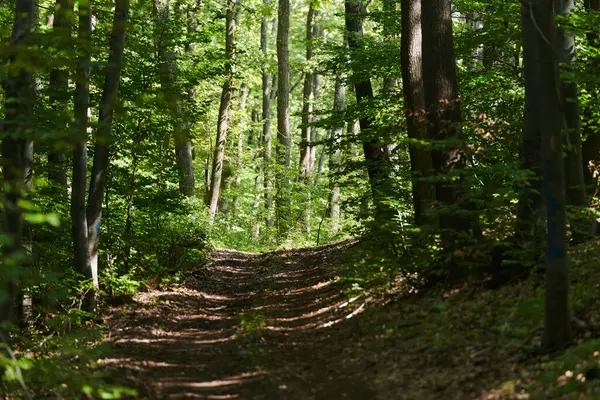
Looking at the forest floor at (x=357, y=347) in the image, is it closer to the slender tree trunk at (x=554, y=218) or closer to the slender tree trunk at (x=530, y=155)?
the slender tree trunk at (x=554, y=218)

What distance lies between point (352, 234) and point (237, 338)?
10.9ft

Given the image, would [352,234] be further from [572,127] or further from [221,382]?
[221,382]

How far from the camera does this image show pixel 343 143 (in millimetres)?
14969

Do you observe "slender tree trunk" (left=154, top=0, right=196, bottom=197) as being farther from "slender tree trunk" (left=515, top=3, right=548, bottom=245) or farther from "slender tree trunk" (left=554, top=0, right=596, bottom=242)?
"slender tree trunk" (left=554, top=0, right=596, bottom=242)

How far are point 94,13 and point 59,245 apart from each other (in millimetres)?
4294

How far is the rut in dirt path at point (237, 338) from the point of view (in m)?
6.57

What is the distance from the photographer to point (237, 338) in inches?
343

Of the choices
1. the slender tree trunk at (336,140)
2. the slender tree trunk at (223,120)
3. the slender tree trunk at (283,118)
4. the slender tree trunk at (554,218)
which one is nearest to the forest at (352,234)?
the slender tree trunk at (554,218)

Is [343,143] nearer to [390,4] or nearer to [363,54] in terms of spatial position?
[363,54]

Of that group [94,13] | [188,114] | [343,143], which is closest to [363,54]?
[343,143]

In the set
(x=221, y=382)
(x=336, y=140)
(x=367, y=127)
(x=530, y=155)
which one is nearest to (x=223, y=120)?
(x=336, y=140)

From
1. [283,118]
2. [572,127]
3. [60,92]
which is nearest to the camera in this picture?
[60,92]

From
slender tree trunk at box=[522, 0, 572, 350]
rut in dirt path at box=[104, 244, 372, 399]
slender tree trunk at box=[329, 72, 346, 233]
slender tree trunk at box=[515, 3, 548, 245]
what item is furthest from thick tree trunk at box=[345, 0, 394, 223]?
slender tree trunk at box=[522, 0, 572, 350]

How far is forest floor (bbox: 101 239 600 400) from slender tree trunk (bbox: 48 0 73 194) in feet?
9.25
